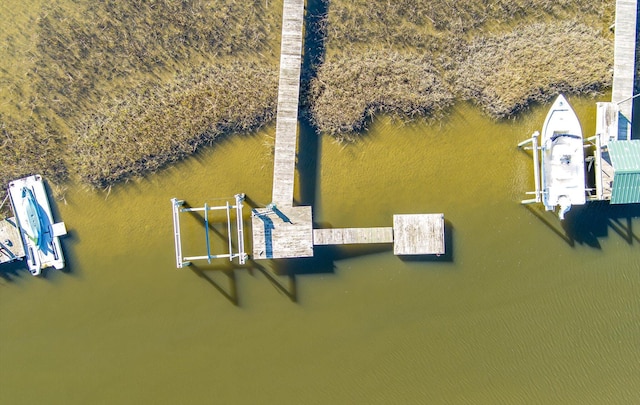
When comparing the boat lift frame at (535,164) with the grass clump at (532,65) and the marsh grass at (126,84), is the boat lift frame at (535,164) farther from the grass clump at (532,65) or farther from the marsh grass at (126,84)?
the marsh grass at (126,84)

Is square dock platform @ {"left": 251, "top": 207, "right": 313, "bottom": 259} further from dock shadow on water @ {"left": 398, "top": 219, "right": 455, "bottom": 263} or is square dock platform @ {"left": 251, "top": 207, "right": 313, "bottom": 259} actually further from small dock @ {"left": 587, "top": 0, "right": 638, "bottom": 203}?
small dock @ {"left": 587, "top": 0, "right": 638, "bottom": 203}

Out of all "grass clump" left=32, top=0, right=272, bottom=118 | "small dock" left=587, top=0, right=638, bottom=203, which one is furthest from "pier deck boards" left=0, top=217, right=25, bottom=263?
"small dock" left=587, top=0, right=638, bottom=203

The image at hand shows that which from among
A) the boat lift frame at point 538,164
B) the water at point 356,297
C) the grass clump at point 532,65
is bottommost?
the water at point 356,297

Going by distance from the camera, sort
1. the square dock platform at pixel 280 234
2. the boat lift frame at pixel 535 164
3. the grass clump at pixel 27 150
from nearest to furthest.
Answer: the boat lift frame at pixel 535 164 < the square dock platform at pixel 280 234 < the grass clump at pixel 27 150

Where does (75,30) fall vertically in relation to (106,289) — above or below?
above

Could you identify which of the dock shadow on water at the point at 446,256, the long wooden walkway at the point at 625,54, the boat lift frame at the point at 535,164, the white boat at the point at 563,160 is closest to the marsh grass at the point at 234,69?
the long wooden walkway at the point at 625,54

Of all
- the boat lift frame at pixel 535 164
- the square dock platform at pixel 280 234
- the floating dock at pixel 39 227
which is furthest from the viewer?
the floating dock at pixel 39 227

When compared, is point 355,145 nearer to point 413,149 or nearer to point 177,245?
point 413,149

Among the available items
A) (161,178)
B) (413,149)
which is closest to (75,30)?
(161,178)
